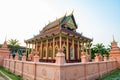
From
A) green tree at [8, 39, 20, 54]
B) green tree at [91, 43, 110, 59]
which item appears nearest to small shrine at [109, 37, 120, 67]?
green tree at [91, 43, 110, 59]

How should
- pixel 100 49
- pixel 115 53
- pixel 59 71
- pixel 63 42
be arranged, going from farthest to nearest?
pixel 100 49 < pixel 115 53 < pixel 63 42 < pixel 59 71

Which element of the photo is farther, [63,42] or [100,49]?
[100,49]

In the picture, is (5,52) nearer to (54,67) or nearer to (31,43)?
(31,43)

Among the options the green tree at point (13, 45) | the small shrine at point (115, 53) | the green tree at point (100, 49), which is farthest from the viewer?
the green tree at point (13, 45)

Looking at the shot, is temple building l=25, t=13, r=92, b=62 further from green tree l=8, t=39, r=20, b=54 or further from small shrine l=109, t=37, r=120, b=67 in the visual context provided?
green tree l=8, t=39, r=20, b=54

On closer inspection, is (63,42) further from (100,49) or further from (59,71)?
(100,49)

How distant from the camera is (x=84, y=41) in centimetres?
1753

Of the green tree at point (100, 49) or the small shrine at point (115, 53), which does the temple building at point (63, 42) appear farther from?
the green tree at point (100, 49)

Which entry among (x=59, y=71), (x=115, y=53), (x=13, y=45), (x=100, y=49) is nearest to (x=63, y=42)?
(x=115, y=53)

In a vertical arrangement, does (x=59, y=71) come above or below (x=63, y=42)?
below

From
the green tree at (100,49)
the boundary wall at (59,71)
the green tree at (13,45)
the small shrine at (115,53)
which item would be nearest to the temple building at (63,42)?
the small shrine at (115,53)

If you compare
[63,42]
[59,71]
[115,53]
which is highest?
[63,42]

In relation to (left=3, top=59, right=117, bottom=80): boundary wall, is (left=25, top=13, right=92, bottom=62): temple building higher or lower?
higher

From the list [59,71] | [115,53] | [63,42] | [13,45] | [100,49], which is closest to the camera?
[59,71]
